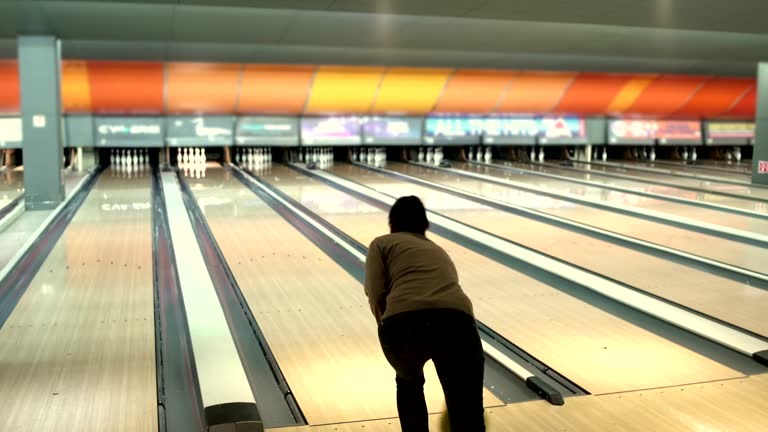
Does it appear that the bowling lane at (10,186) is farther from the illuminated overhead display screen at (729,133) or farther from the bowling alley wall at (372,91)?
the illuminated overhead display screen at (729,133)

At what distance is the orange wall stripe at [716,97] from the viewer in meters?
15.1

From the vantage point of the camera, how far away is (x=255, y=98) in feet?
43.8

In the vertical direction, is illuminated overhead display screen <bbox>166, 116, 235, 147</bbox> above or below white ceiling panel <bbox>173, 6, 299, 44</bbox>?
below

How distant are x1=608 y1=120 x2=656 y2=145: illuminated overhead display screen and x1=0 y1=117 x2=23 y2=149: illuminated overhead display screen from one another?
1069 centimetres

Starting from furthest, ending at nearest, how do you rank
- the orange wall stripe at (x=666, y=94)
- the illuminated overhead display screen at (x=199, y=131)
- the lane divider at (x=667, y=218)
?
the orange wall stripe at (x=666, y=94) → the illuminated overhead display screen at (x=199, y=131) → the lane divider at (x=667, y=218)

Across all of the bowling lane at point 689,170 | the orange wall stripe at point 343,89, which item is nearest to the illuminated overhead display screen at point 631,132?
the bowling lane at point 689,170

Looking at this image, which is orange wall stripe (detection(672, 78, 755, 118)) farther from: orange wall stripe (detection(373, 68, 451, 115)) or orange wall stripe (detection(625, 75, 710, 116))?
orange wall stripe (detection(373, 68, 451, 115))

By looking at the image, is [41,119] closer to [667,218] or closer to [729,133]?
Result: [667,218]

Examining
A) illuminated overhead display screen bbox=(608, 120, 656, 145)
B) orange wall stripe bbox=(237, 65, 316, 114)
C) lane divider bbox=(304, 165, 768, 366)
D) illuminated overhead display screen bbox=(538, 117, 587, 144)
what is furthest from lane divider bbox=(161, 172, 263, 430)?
illuminated overhead display screen bbox=(608, 120, 656, 145)

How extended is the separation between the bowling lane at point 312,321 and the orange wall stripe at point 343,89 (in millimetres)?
5401

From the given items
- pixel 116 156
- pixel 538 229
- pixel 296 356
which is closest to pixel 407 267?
pixel 296 356

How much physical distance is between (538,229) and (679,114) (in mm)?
9897

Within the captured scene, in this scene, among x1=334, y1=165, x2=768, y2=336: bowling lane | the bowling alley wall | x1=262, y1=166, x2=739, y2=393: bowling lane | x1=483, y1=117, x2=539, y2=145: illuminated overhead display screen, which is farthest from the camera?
x1=483, y1=117, x2=539, y2=145: illuminated overhead display screen

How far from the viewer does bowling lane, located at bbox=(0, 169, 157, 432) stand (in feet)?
10.5
